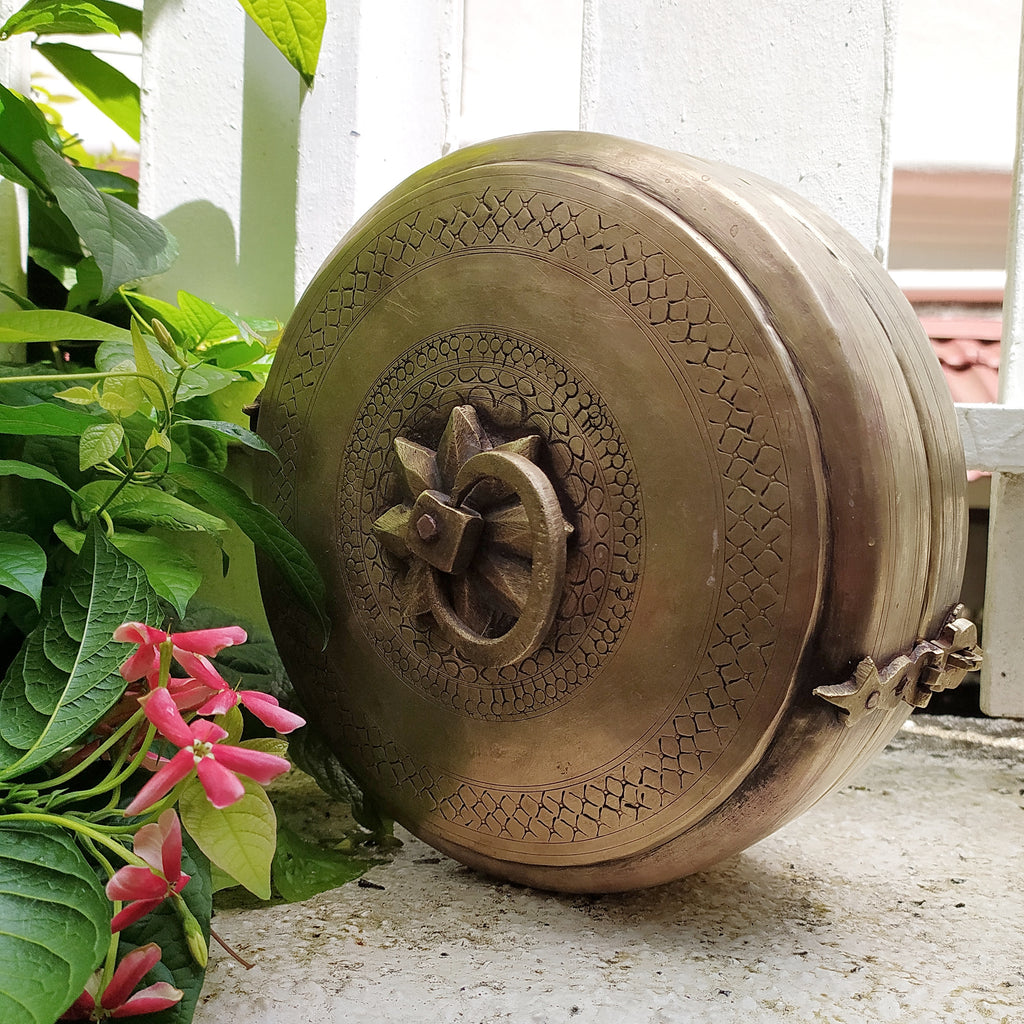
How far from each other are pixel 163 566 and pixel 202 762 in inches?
10.9

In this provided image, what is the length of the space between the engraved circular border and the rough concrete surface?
148 millimetres

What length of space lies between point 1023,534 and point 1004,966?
1.93ft

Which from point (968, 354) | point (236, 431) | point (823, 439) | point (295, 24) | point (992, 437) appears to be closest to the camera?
point (823, 439)

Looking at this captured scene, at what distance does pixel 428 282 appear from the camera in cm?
69

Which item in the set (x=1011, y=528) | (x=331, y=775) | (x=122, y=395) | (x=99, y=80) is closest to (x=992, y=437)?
(x=1011, y=528)

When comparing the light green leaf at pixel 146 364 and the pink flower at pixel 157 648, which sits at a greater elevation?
the light green leaf at pixel 146 364

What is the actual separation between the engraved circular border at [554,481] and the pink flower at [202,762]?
8.4 inches

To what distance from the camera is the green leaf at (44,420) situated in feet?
2.02

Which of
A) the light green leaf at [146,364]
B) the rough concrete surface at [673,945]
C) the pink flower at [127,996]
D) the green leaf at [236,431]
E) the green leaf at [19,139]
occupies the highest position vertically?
the green leaf at [19,139]

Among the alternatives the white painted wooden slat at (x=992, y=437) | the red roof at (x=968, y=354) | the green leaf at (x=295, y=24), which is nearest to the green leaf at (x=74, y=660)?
the green leaf at (x=295, y=24)

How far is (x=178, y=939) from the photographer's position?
51 cm

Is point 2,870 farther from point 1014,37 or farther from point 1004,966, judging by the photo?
point 1014,37

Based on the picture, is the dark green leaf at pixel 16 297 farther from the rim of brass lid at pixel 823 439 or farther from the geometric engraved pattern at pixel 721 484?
the rim of brass lid at pixel 823 439

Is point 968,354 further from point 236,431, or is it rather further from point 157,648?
point 157,648
